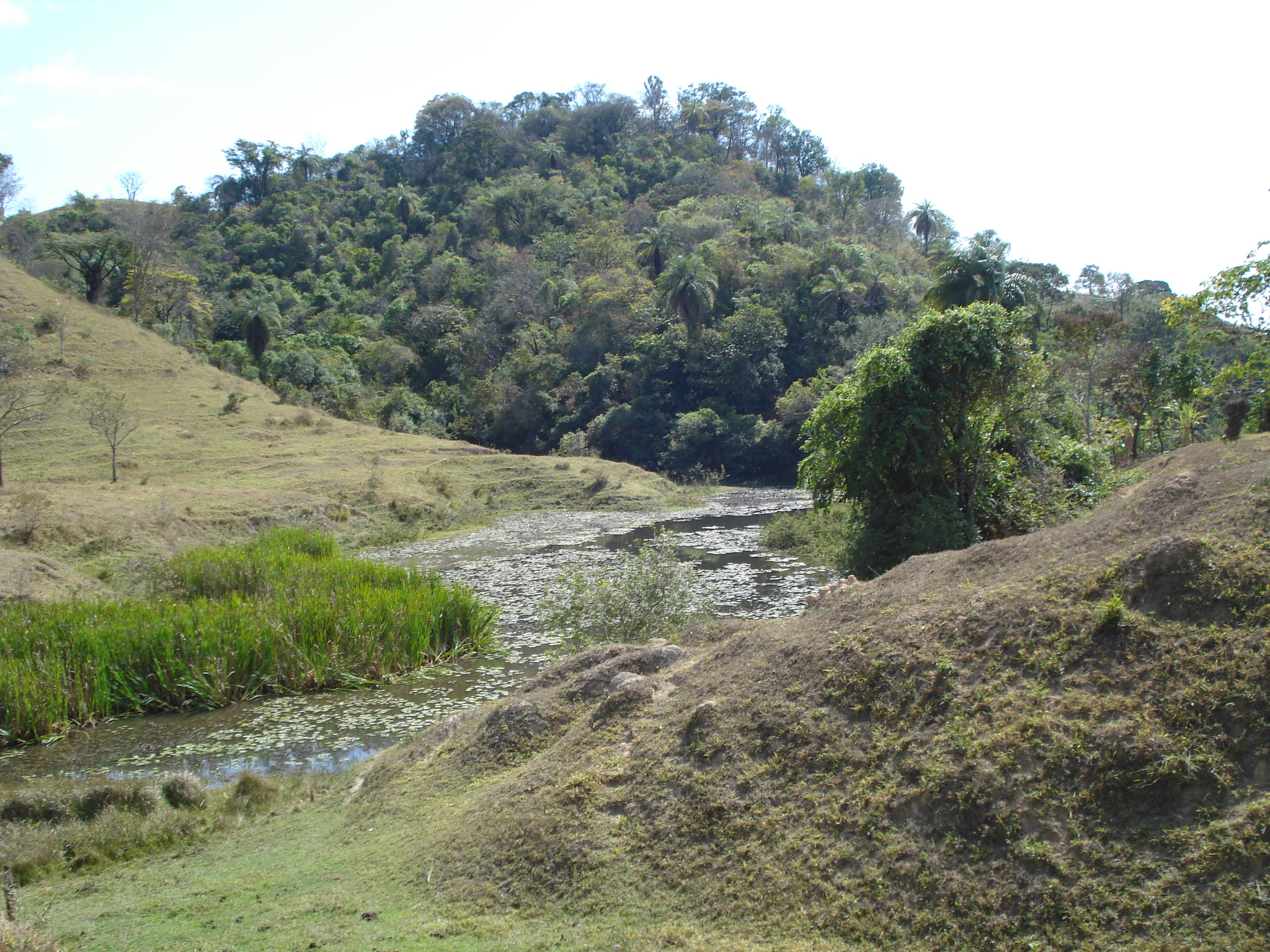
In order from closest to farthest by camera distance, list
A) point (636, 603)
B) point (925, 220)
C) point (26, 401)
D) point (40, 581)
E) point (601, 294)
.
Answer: point (636, 603), point (40, 581), point (26, 401), point (601, 294), point (925, 220)

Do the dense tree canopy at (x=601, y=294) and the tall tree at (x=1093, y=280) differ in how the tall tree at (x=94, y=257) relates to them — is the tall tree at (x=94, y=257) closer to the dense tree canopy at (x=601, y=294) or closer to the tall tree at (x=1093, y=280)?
the dense tree canopy at (x=601, y=294)

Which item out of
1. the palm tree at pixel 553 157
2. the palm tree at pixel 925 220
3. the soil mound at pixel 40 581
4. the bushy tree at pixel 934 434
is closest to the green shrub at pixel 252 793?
the soil mound at pixel 40 581

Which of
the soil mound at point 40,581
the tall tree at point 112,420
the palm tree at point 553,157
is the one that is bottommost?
the soil mound at point 40,581

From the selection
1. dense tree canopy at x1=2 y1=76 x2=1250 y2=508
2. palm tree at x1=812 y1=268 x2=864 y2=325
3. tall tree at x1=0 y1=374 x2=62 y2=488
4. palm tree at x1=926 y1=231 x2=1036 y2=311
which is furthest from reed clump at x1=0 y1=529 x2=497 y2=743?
palm tree at x1=812 y1=268 x2=864 y2=325

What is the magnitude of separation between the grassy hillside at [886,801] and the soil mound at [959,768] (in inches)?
0.5

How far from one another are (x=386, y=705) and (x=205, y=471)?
78.4ft

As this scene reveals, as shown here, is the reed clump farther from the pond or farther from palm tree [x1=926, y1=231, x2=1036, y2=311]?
palm tree [x1=926, y1=231, x2=1036, y2=311]

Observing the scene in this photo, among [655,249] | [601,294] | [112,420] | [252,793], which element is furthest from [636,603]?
[655,249]

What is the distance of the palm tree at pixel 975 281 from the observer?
33344mm

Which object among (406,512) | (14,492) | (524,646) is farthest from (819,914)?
(406,512)

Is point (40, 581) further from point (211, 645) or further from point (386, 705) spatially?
point (386, 705)

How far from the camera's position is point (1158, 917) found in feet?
9.87

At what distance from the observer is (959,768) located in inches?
152

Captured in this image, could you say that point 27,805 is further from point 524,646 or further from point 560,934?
point 524,646
